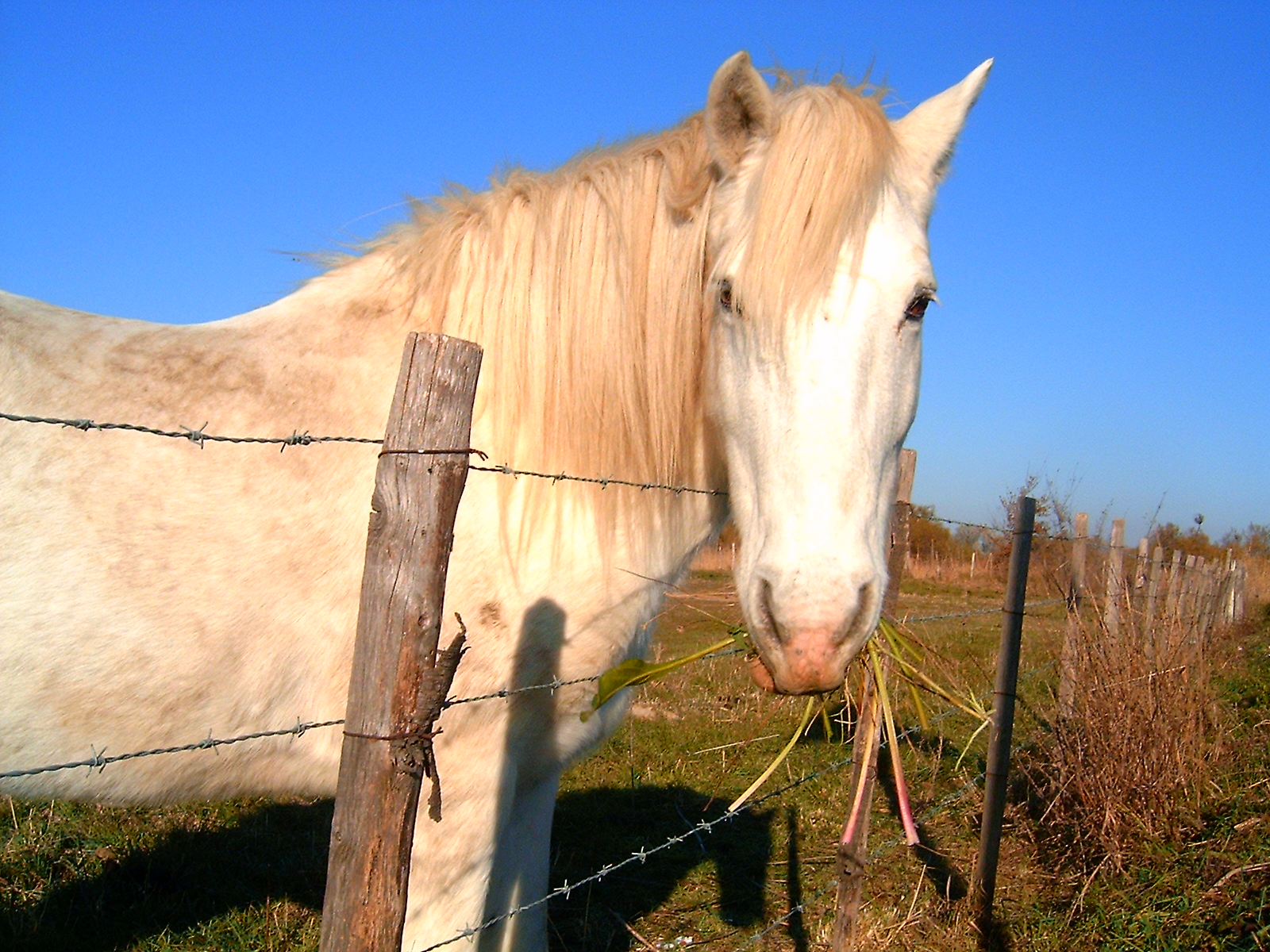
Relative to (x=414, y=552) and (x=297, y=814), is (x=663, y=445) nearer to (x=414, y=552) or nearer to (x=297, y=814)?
(x=414, y=552)

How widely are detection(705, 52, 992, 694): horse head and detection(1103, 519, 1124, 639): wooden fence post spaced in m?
3.20

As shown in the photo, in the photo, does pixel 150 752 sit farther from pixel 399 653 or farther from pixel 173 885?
pixel 173 885

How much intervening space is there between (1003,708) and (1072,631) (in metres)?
1.36

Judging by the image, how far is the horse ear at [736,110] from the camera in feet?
7.32

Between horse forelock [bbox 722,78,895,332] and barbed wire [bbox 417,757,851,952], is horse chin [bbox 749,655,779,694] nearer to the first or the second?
barbed wire [bbox 417,757,851,952]

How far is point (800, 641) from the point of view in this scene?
1677 millimetres

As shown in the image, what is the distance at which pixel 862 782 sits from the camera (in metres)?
2.39

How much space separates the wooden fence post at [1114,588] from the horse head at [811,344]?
10.5 feet

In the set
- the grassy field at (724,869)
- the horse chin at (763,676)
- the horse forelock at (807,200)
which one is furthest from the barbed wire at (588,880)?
the horse forelock at (807,200)

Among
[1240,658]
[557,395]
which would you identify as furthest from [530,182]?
[1240,658]

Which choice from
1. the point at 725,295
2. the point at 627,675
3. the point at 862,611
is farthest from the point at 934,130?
the point at 627,675

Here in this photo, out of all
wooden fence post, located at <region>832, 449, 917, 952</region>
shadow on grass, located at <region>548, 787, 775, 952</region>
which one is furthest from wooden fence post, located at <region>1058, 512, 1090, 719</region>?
wooden fence post, located at <region>832, 449, 917, 952</region>

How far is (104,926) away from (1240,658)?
36.4 ft

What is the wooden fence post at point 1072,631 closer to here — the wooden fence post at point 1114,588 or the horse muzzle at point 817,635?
the wooden fence post at point 1114,588
